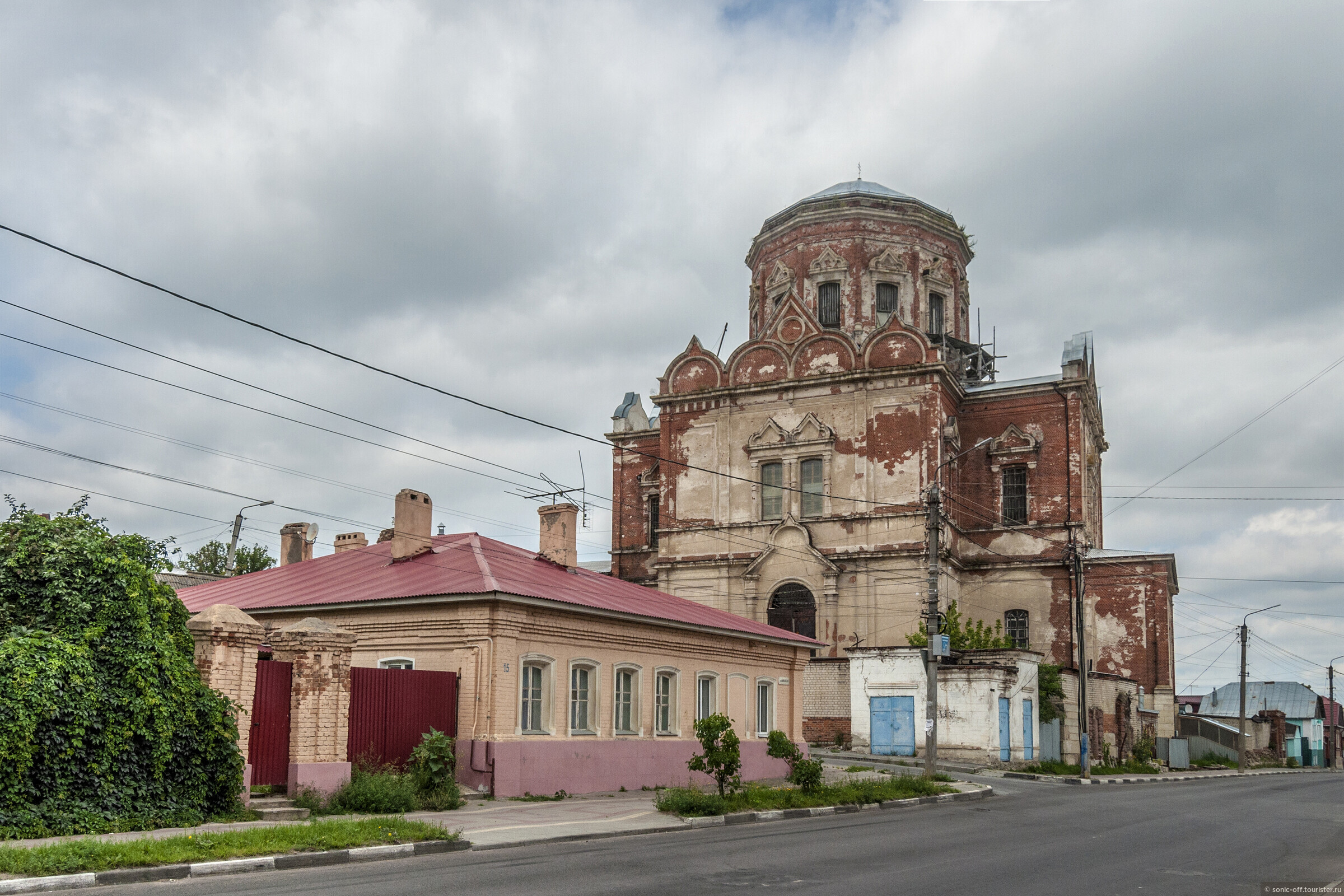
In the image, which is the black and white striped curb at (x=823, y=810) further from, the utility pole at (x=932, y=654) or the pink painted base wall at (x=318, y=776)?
the pink painted base wall at (x=318, y=776)

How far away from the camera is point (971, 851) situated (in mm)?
14547

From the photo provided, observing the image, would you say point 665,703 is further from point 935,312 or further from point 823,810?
point 935,312

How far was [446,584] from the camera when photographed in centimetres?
2073

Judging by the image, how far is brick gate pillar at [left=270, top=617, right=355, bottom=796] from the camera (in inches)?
657

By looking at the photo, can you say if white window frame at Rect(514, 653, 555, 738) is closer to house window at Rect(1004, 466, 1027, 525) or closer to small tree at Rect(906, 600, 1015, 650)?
small tree at Rect(906, 600, 1015, 650)

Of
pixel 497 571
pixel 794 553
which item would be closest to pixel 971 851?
pixel 497 571

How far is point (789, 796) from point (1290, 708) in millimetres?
74973

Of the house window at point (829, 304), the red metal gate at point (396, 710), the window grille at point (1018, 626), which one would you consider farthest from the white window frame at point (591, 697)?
the house window at point (829, 304)

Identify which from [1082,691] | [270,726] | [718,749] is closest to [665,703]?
[718,749]

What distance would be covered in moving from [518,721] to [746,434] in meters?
25.4

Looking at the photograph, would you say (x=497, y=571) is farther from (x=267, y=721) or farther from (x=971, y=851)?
(x=971, y=851)

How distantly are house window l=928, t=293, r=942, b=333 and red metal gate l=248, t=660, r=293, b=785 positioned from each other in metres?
36.9

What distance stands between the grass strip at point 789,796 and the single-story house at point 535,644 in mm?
1986

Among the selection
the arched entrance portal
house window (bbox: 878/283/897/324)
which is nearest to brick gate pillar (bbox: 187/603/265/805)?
the arched entrance portal
